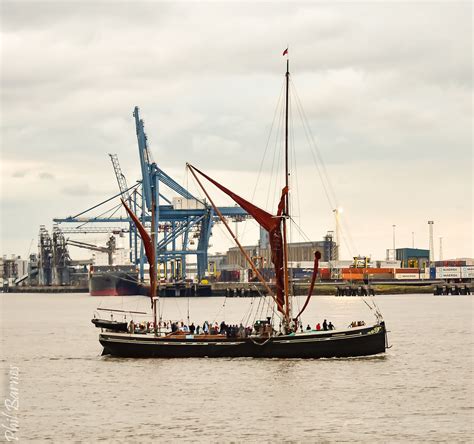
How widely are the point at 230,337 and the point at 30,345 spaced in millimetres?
25107

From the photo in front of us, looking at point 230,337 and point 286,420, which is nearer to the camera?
point 286,420

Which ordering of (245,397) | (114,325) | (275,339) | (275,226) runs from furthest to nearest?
1. (114,325)
2. (275,226)
3. (275,339)
4. (245,397)

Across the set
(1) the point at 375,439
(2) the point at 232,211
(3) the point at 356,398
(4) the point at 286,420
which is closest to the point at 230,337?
(3) the point at 356,398

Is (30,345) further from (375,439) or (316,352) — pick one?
(375,439)

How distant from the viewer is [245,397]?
50.8 metres

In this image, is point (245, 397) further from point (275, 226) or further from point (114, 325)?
point (114, 325)

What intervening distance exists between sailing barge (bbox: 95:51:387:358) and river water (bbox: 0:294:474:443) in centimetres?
77

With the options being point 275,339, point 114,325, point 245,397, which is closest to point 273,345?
point 275,339

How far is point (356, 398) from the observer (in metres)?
49.8

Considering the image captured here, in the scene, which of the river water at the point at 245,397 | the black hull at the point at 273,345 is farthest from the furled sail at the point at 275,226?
the river water at the point at 245,397

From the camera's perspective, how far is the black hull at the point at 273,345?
6381cm

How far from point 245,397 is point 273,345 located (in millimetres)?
13474

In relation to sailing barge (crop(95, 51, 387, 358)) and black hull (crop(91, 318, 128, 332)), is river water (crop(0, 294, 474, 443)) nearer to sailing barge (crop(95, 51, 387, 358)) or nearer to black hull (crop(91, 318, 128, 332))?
sailing barge (crop(95, 51, 387, 358))

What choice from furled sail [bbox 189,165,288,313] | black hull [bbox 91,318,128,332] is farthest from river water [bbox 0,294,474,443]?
furled sail [bbox 189,165,288,313]
